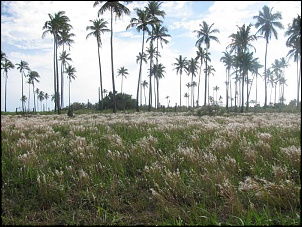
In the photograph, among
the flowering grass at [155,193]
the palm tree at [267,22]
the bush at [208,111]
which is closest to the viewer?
the flowering grass at [155,193]

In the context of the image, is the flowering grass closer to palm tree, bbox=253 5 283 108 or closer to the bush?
the bush

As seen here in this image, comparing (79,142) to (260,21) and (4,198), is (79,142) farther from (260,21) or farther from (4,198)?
(260,21)

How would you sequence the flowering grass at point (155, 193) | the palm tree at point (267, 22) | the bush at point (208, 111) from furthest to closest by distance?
the palm tree at point (267, 22) < the bush at point (208, 111) < the flowering grass at point (155, 193)

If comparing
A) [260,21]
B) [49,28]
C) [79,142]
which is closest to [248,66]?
[260,21]

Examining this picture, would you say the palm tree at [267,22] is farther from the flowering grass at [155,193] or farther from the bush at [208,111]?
the flowering grass at [155,193]

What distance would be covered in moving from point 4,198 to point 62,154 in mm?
1910

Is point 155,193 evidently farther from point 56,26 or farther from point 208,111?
point 56,26

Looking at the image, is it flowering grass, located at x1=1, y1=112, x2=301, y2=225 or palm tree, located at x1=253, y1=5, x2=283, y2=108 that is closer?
flowering grass, located at x1=1, y1=112, x2=301, y2=225

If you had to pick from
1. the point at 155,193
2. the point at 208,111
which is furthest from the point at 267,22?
the point at 155,193

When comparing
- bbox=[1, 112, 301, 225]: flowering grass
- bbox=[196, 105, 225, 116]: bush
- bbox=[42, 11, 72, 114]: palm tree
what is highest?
bbox=[42, 11, 72, 114]: palm tree

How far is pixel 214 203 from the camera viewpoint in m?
2.92

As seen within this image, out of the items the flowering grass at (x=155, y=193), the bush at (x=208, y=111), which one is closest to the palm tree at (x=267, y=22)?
the bush at (x=208, y=111)

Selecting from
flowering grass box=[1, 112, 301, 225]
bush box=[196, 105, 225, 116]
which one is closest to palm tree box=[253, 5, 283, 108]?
bush box=[196, 105, 225, 116]

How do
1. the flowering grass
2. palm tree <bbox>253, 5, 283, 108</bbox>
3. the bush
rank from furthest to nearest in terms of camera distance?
palm tree <bbox>253, 5, 283, 108</bbox>, the bush, the flowering grass
